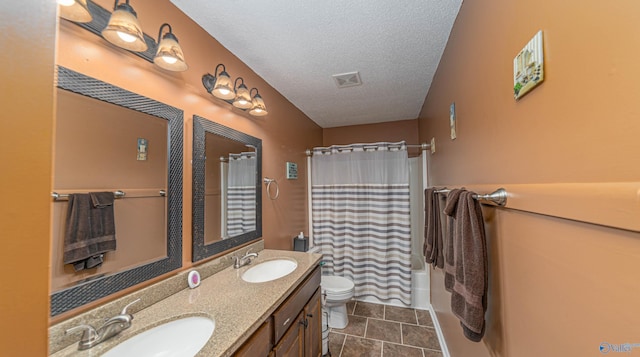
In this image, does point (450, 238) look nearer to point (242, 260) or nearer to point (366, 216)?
point (242, 260)

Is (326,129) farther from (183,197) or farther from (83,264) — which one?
(83,264)

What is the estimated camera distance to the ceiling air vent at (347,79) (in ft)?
6.66

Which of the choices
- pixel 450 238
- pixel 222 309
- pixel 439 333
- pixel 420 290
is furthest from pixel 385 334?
pixel 222 309

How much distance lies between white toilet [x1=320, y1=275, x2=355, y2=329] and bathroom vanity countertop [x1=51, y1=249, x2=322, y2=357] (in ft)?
3.16

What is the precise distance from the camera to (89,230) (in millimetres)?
904

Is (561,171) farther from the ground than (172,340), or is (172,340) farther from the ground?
(561,171)

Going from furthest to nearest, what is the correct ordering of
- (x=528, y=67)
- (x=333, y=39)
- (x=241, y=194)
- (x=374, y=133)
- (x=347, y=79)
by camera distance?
1. (x=374, y=133)
2. (x=347, y=79)
3. (x=241, y=194)
4. (x=333, y=39)
5. (x=528, y=67)

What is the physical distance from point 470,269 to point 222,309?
1040 mm

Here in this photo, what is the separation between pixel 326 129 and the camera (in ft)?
12.2

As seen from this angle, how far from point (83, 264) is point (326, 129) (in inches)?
126

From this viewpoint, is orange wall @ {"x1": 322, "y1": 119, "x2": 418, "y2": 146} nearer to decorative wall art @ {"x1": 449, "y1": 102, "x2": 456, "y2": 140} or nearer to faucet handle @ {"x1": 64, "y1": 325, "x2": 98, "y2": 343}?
decorative wall art @ {"x1": 449, "y1": 102, "x2": 456, "y2": 140}

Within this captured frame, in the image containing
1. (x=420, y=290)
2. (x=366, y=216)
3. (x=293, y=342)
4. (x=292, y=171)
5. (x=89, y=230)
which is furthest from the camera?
(x=366, y=216)

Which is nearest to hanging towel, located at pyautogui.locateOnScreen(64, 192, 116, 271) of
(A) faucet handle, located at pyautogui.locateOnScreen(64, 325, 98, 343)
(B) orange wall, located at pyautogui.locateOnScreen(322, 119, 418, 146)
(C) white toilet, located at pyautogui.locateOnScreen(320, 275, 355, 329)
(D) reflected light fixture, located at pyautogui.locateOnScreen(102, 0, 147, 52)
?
(A) faucet handle, located at pyautogui.locateOnScreen(64, 325, 98, 343)

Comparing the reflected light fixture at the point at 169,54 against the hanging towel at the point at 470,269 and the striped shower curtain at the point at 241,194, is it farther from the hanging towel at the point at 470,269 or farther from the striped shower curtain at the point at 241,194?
the hanging towel at the point at 470,269
